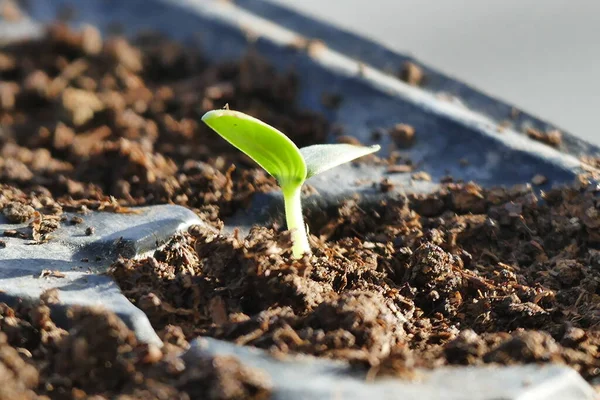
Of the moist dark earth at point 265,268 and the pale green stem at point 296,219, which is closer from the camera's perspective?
the moist dark earth at point 265,268

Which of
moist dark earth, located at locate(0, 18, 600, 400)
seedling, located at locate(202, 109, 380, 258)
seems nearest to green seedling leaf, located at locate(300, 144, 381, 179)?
seedling, located at locate(202, 109, 380, 258)

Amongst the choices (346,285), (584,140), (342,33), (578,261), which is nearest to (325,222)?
(346,285)

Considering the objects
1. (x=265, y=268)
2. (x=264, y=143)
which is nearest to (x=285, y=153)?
(x=264, y=143)

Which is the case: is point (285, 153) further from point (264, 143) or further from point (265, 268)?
point (265, 268)

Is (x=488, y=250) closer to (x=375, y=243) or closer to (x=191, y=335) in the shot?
(x=375, y=243)

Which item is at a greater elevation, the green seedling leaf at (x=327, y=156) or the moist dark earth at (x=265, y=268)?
the green seedling leaf at (x=327, y=156)

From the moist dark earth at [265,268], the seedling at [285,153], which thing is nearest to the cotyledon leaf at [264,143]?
the seedling at [285,153]

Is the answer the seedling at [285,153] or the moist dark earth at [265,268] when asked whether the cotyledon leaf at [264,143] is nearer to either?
the seedling at [285,153]

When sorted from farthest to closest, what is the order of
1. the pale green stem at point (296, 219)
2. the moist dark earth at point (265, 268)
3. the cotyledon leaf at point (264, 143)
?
the pale green stem at point (296, 219), the cotyledon leaf at point (264, 143), the moist dark earth at point (265, 268)
